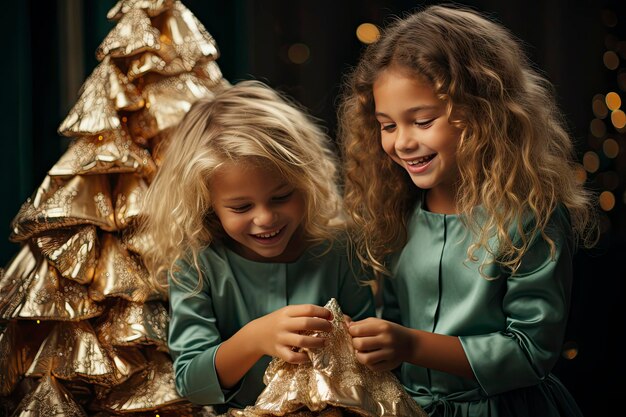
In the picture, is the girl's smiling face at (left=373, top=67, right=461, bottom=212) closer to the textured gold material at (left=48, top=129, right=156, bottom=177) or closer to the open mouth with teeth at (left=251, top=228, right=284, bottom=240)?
the open mouth with teeth at (left=251, top=228, right=284, bottom=240)

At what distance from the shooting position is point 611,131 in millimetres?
1901

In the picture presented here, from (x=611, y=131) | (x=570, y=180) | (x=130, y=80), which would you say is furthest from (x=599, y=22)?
(x=130, y=80)

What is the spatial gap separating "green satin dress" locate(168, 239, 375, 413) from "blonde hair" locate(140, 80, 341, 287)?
0.04m

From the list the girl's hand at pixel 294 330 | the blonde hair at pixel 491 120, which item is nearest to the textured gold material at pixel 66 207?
the girl's hand at pixel 294 330

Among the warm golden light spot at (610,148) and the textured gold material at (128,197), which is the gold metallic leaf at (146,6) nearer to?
the textured gold material at (128,197)

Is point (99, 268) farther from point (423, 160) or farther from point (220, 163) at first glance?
point (423, 160)

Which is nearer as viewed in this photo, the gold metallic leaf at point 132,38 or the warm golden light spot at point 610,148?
the gold metallic leaf at point 132,38

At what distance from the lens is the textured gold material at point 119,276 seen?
142cm

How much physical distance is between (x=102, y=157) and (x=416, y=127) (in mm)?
518

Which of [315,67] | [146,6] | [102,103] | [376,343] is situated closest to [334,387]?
[376,343]

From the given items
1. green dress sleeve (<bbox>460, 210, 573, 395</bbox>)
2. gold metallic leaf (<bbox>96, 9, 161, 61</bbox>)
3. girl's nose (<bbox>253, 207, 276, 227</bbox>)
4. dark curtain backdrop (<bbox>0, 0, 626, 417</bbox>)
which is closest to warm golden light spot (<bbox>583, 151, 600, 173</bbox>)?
dark curtain backdrop (<bbox>0, 0, 626, 417</bbox>)

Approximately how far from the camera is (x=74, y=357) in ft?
4.63

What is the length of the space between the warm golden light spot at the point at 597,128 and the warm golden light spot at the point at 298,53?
0.64 metres

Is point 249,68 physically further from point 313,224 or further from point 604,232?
point 604,232
